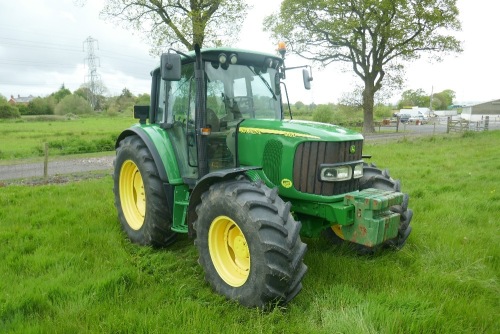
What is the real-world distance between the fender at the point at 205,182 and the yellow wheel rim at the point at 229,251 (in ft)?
1.27

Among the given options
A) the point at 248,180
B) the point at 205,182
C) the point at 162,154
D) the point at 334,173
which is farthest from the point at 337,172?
the point at 162,154

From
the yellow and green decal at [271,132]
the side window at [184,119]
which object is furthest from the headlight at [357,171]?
the side window at [184,119]

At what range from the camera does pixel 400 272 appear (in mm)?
3836

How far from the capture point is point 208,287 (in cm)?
361

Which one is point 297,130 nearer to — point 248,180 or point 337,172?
point 337,172

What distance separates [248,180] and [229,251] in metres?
0.70

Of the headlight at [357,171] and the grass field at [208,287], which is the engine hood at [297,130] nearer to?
the headlight at [357,171]

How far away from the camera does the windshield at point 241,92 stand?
4.18 metres

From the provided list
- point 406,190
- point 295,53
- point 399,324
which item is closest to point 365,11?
point 295,53

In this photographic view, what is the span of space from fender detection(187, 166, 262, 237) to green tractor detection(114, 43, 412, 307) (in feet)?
0.03

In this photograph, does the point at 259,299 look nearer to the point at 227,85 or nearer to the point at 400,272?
the point at 400,272

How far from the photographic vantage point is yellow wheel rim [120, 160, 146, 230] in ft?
16.9

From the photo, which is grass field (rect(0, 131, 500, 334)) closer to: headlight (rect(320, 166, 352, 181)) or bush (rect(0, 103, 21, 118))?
headlight (rect(320, 166, 352, 181))

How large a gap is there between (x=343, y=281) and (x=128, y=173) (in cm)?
322
